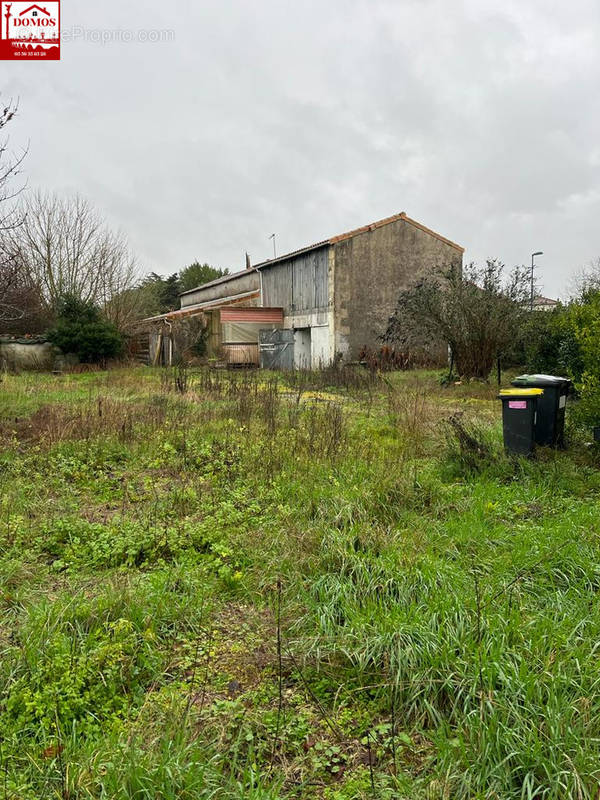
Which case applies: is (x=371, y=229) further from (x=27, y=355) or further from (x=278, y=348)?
(x=27, y=355)

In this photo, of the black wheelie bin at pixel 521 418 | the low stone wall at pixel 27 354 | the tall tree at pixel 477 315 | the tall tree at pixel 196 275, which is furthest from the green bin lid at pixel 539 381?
the tall tree at pixel 196 275

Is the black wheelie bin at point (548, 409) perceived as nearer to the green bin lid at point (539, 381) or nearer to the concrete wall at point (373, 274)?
the green bin lid at point (539, 381)

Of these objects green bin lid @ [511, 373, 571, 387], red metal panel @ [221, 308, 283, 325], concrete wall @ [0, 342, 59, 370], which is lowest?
green bin lid @ [511, 373, 571, 387]

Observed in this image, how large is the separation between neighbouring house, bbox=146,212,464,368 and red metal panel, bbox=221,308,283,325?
51mm

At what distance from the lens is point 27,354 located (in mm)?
18375

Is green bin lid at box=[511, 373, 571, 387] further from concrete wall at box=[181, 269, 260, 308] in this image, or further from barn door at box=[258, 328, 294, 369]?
concrete wall at box=[181, 269, 260, 308]

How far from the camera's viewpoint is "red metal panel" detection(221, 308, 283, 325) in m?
24.8

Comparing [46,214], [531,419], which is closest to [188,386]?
[531,419]

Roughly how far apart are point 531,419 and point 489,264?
10.1 m

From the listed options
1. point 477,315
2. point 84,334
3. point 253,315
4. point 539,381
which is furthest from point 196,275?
point 539,381

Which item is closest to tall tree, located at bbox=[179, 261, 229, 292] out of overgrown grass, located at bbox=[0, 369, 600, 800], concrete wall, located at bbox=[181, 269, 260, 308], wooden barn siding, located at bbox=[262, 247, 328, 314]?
concrete wall, located at bbox=[181, 269, 260, 308]

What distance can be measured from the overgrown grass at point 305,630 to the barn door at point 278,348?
1779 centimetres

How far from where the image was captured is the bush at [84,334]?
18469mm

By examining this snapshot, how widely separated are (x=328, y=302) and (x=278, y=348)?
360cm
